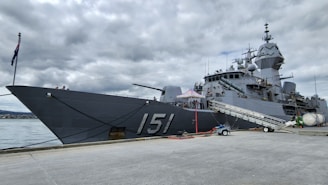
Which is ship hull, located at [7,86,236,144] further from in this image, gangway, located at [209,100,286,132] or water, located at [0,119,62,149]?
gangway, located at [209,100,286,132]

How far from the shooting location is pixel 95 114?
26.1 feet

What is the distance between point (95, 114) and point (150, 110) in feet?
8.44

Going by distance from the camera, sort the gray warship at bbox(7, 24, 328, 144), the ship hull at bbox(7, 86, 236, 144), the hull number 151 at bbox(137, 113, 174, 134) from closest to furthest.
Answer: the ship hull at bbox(7, 86, 236, 144) < the gray warship at bbox(7, 24, 328, 144) < the hull number 151 at bbox(137, 113, 174, 134)

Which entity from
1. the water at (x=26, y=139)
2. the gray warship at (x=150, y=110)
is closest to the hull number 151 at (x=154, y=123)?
the gray warship at (x=150, y=110)

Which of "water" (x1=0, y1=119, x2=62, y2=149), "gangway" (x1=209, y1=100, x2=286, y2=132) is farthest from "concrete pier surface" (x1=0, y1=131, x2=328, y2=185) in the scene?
"gangway" (x1=209, y1=100, x2=286, y2=132)

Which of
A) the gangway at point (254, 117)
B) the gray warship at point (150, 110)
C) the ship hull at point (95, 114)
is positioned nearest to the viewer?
the ship hull at point (95, 114)

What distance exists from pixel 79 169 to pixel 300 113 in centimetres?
2584

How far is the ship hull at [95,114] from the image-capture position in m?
7.06

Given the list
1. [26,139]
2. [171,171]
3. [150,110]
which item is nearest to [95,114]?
[150,110]

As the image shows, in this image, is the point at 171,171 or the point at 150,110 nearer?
the point at 171,171

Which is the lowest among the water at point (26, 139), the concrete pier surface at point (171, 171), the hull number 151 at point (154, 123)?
the water at point (26, 139)

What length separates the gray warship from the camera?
7250 mm

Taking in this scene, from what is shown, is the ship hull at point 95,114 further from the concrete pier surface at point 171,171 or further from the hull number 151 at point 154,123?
the concrete pier surface at point 171,171

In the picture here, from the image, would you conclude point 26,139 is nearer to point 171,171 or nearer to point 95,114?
point 95,114
